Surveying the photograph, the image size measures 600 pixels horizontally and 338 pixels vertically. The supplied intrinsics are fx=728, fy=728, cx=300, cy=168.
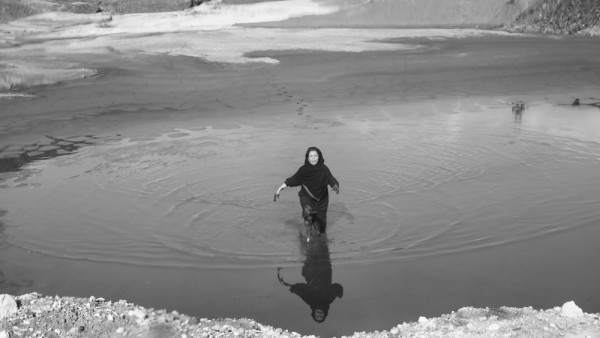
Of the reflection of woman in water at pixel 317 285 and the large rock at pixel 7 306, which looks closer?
the large rock at pixel 7 306

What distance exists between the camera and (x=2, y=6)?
3903 cm

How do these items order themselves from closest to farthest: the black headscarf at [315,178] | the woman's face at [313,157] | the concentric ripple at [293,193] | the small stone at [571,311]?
the small stone at [571,311] < the woman's face at [313,157] < the black headscarf at [315,178] < the concentric ripple at [293,193]

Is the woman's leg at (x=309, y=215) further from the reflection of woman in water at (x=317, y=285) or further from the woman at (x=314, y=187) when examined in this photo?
the reflection of woman in water at (x=317, y=285)

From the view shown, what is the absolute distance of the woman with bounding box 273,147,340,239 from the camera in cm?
983

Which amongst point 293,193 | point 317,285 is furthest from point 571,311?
point 293,193

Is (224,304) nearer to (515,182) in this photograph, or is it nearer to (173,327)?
(173,327)

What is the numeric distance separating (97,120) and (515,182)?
1148 centimetres

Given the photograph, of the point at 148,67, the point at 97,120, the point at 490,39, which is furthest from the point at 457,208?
the point at 490,39

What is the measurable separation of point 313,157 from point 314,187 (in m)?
0.47

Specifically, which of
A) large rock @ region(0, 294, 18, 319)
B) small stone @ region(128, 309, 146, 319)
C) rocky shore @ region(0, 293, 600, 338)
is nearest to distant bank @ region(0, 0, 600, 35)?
rocky shore @ region(0, 293, 600, 338)

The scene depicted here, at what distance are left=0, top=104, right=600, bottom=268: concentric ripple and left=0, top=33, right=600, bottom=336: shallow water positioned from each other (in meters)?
0.05

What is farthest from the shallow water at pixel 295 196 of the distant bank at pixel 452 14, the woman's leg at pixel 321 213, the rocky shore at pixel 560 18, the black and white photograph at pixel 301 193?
the distant bank at pixel 452 14

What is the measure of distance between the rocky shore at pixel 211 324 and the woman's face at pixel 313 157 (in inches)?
116

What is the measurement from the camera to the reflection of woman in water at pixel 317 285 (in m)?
8.08
